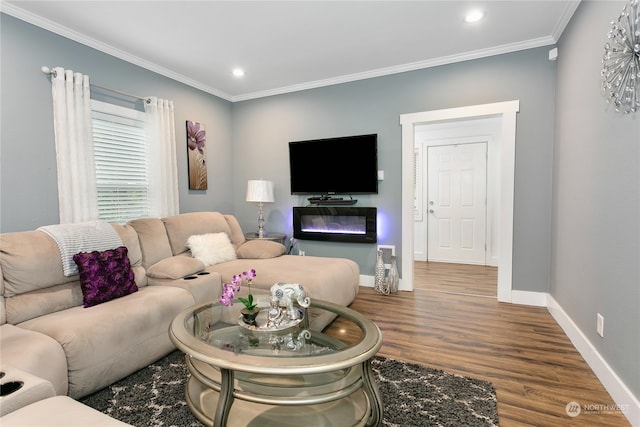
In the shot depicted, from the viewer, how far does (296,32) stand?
9.73 ft

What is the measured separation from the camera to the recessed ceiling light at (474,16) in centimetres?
269

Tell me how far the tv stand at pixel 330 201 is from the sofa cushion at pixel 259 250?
92 cm

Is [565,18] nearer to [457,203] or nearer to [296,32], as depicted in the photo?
[296,32]

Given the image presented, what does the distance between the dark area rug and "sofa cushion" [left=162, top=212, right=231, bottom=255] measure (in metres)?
1.33

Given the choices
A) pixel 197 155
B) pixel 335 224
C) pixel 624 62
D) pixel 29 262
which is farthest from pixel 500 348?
pixel 197 155

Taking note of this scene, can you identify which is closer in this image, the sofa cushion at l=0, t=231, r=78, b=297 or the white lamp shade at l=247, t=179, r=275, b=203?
the sofa cushion at l=0, t=231, r=78, b=297

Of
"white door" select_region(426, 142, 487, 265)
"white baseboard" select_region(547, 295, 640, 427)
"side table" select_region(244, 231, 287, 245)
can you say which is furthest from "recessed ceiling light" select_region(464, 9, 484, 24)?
"side table" select_region(244, 231, 287, 245)

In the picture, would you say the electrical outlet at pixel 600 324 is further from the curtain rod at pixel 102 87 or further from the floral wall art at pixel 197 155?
the curtain rod at pixel 102 87

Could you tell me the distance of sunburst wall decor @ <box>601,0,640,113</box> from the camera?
64.9 inches

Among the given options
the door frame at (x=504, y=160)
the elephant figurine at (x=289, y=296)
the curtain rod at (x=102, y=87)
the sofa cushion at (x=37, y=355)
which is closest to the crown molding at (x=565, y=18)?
the door frame at (x=504, y=160)

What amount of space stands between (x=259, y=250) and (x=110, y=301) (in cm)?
156

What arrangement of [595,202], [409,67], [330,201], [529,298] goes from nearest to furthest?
[595,202] < [529,298] < [409,67] < [330,201]
